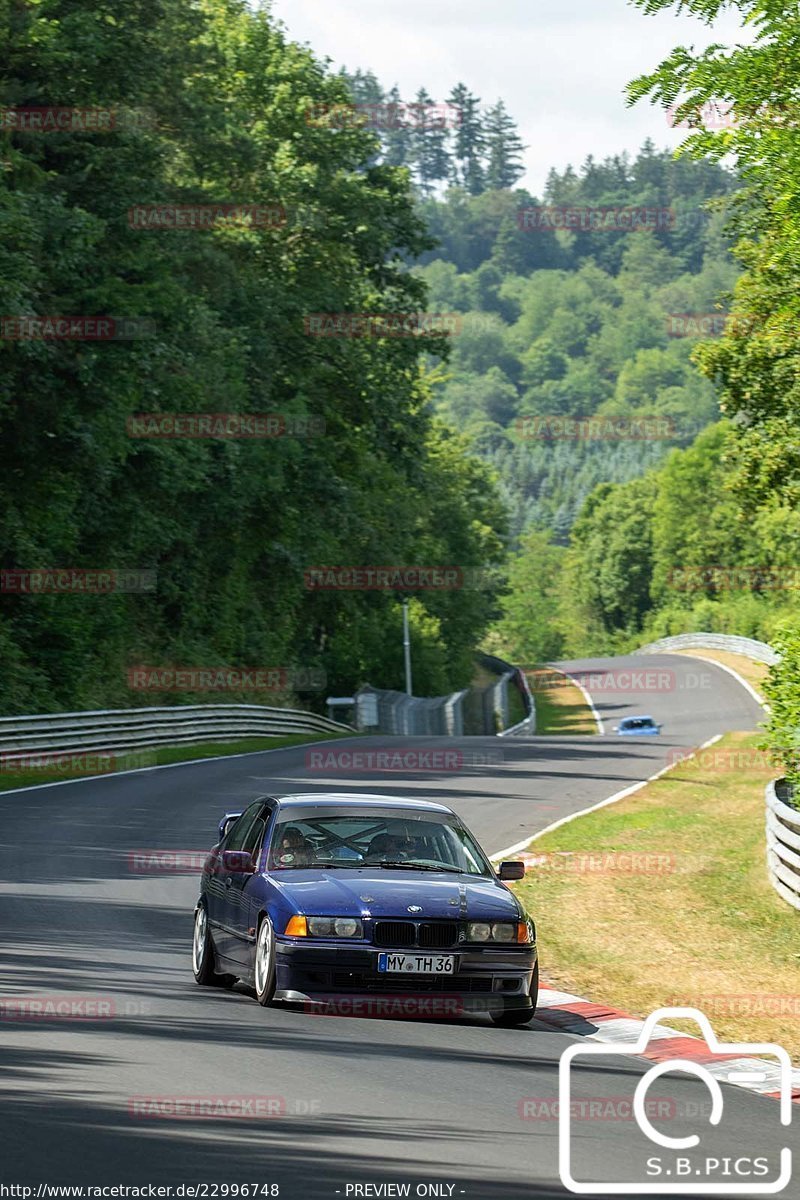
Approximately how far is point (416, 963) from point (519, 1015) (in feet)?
2.94

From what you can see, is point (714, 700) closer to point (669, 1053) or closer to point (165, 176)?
point (165, 176)

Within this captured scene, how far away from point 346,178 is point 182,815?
36010 millimetres

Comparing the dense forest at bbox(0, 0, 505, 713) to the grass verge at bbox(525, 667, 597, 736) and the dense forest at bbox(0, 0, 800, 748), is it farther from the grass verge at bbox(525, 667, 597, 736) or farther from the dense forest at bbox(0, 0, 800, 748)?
the grass verge at bbox(525, 667, 597, 736)

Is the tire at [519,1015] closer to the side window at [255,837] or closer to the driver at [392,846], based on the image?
the driver at [392,846]

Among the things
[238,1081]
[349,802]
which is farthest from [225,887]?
[238,1081]

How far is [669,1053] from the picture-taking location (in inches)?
400

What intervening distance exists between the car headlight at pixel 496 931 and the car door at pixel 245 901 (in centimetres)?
135

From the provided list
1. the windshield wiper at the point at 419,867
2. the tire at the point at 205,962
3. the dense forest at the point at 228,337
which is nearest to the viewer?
the windshield wiper at the point at 419,867

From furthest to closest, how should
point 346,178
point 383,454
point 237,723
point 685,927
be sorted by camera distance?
point 383,454, point 346,178, point 237,723, point 685,927

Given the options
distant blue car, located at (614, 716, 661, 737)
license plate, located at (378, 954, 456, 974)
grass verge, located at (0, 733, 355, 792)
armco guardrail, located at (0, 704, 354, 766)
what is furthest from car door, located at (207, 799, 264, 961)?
distant blue car, located at (614, 716, 661, 737)

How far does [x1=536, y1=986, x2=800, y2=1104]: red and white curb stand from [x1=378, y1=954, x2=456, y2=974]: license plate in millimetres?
1067

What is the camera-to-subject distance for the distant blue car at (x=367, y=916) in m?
10.4

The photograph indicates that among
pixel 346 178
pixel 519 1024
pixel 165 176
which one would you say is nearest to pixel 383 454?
pixel 346 178

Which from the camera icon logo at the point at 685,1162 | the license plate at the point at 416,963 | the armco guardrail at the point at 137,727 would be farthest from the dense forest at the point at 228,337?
the camera icon logo at the point at 685,1162
